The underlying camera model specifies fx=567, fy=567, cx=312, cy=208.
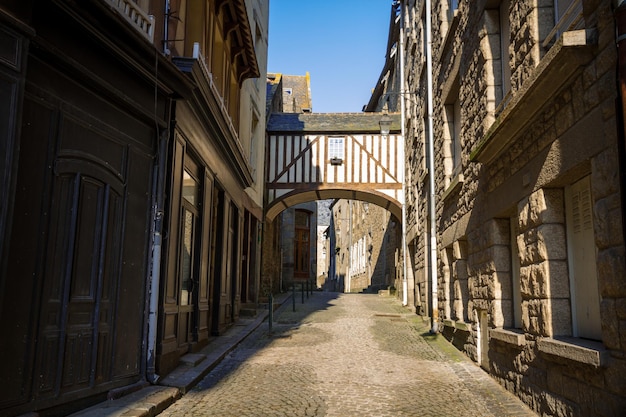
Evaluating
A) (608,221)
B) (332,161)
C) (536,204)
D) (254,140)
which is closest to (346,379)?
(536,204)

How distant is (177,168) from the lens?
A: 19.5 feet

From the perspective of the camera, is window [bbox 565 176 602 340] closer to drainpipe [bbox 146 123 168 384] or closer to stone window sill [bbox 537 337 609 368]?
stone window sill [bbox 537 337 609 368]

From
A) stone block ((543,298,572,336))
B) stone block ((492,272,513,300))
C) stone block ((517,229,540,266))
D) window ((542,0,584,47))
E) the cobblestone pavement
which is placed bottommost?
the cobblestone pavement

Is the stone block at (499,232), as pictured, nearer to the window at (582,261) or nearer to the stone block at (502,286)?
the stone block at (502,286)

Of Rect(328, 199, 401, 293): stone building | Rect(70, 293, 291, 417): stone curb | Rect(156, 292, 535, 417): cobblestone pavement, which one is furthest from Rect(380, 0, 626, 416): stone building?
Rect(328, 199, 401, 293): stone building

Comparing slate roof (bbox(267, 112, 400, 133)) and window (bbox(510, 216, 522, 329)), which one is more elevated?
slate roof (bbox(267, 112, 400, 133))

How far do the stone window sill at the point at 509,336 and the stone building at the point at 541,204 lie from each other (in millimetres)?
15

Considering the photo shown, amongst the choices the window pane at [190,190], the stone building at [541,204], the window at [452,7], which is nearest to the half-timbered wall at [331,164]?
the window at [452,7]

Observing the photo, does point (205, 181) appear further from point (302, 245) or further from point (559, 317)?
point (302, 245)

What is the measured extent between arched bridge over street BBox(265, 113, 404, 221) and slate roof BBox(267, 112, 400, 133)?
0.03m

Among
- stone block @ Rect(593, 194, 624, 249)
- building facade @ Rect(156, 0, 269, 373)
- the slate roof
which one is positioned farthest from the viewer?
the slate roof

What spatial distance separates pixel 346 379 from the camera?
6.02m

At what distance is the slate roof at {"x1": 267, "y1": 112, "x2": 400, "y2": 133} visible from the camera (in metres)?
16.5

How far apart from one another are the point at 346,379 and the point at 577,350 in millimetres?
2843
